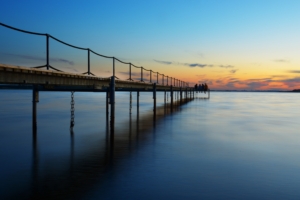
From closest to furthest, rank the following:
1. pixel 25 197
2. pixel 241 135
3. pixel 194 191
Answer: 1. pixel 25 197
2. pixel 194 191
3. pixel 241 135

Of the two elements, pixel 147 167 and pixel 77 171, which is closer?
pixel 77 171

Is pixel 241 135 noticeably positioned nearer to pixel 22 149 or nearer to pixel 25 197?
pixel 22 149

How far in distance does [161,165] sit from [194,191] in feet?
10.7

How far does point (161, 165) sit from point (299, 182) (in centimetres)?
511

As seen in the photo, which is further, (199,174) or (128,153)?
(128,153)

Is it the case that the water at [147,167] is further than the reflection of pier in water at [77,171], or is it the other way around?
the water at [147,167]

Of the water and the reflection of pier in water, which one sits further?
the water

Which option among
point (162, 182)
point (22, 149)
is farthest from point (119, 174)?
point (22, 149)

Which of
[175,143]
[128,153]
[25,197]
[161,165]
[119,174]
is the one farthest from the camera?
[175,143]

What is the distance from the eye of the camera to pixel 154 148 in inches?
629

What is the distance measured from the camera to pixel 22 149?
51.4 ft

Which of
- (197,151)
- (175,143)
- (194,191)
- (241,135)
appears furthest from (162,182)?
(241,135)

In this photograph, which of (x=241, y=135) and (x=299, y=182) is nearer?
(x=299, y=182)

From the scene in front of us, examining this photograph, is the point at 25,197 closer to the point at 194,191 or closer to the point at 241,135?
the point at 194,191
